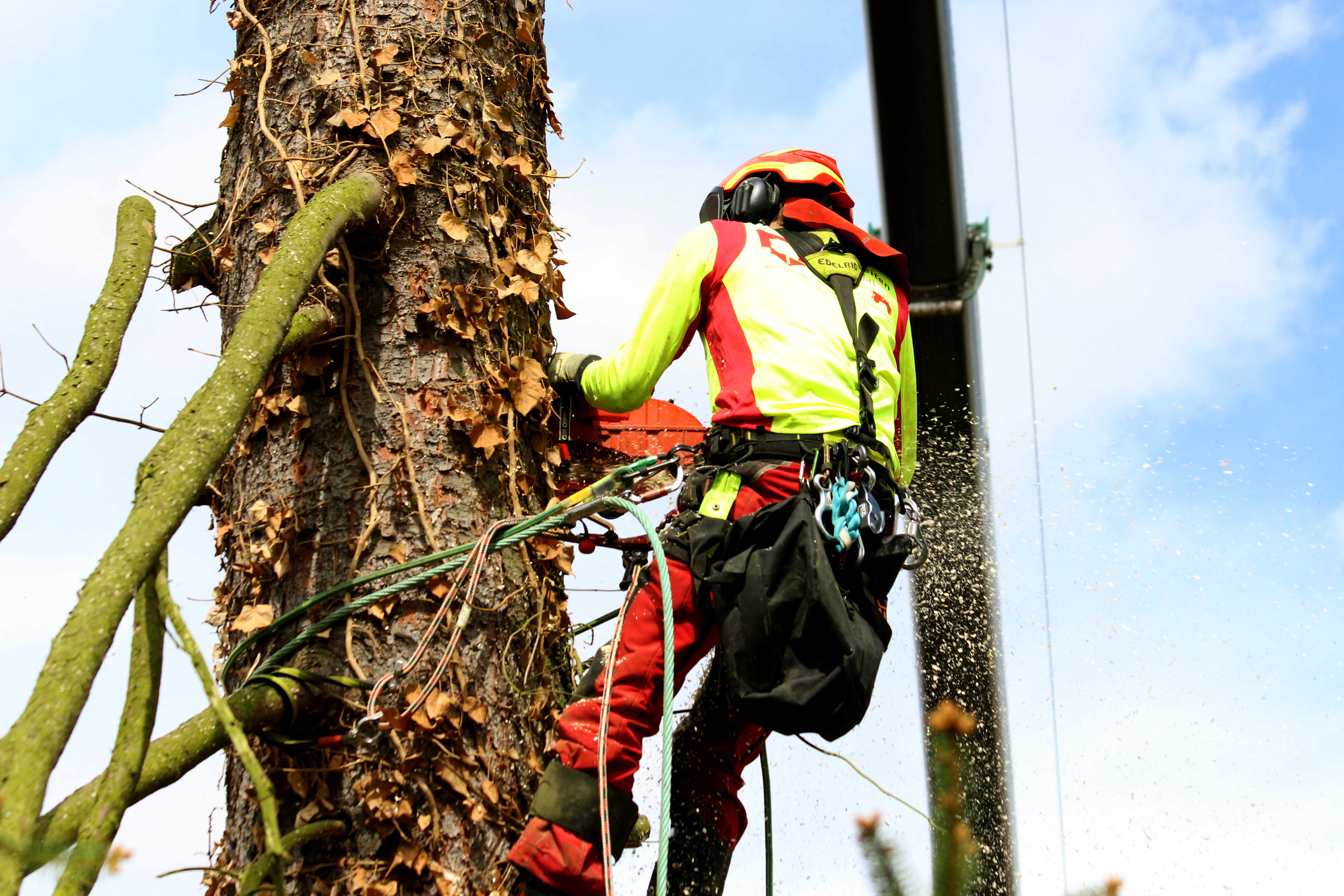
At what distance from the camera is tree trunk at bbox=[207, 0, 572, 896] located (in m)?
2.30

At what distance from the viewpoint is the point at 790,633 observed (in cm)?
242

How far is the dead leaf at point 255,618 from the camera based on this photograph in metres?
2.46

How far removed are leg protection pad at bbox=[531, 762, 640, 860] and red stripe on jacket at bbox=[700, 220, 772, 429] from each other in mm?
868

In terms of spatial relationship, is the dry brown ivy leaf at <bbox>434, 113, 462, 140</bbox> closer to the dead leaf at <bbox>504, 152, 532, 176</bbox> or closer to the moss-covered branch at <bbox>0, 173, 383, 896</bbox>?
the dead leaf at <bbox>504, 152, 532, 176</bbox>

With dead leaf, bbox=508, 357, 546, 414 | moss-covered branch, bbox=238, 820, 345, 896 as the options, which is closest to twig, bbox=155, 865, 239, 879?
moss-covered branch, bbox=238, 820, 345, 896

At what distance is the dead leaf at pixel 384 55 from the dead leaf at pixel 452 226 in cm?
40

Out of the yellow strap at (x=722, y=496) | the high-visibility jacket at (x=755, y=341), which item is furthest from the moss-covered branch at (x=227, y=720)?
the high-visibility jacket at (x=755, y=341)

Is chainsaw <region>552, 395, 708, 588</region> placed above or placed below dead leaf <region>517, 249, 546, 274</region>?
below

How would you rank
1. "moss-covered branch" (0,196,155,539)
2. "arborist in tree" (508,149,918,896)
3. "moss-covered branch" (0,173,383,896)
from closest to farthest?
"moss-covered branch" (0,173,383,896) → "moss-covered branch" (0,196,155,539) → "arborist in tree" (508,149,918,896)

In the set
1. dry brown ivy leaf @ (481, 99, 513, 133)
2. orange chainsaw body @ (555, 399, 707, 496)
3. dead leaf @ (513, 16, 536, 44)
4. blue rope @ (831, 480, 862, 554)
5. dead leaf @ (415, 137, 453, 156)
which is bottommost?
blue rope @ (831, 480, 862, 554)

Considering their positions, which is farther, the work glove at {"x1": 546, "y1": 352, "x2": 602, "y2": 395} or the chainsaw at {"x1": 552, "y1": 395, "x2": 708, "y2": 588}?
the work glove at {"x1": 546, "y1": 352, "x2": 602, "y2": 395}

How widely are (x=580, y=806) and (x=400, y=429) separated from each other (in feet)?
2.92

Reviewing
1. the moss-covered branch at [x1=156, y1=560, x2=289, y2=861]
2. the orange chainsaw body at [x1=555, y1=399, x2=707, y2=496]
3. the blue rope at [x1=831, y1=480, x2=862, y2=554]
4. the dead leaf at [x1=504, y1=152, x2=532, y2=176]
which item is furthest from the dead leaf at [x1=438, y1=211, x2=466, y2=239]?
the moss-covered branch at [x1=156, y1=560, x2=289, y2=861]

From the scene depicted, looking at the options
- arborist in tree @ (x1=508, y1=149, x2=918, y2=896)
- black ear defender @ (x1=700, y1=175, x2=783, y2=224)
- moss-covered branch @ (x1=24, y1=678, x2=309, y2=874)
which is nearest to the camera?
moss-covered branch @ (x1=24, y1=678, x2=309, y2=874)
